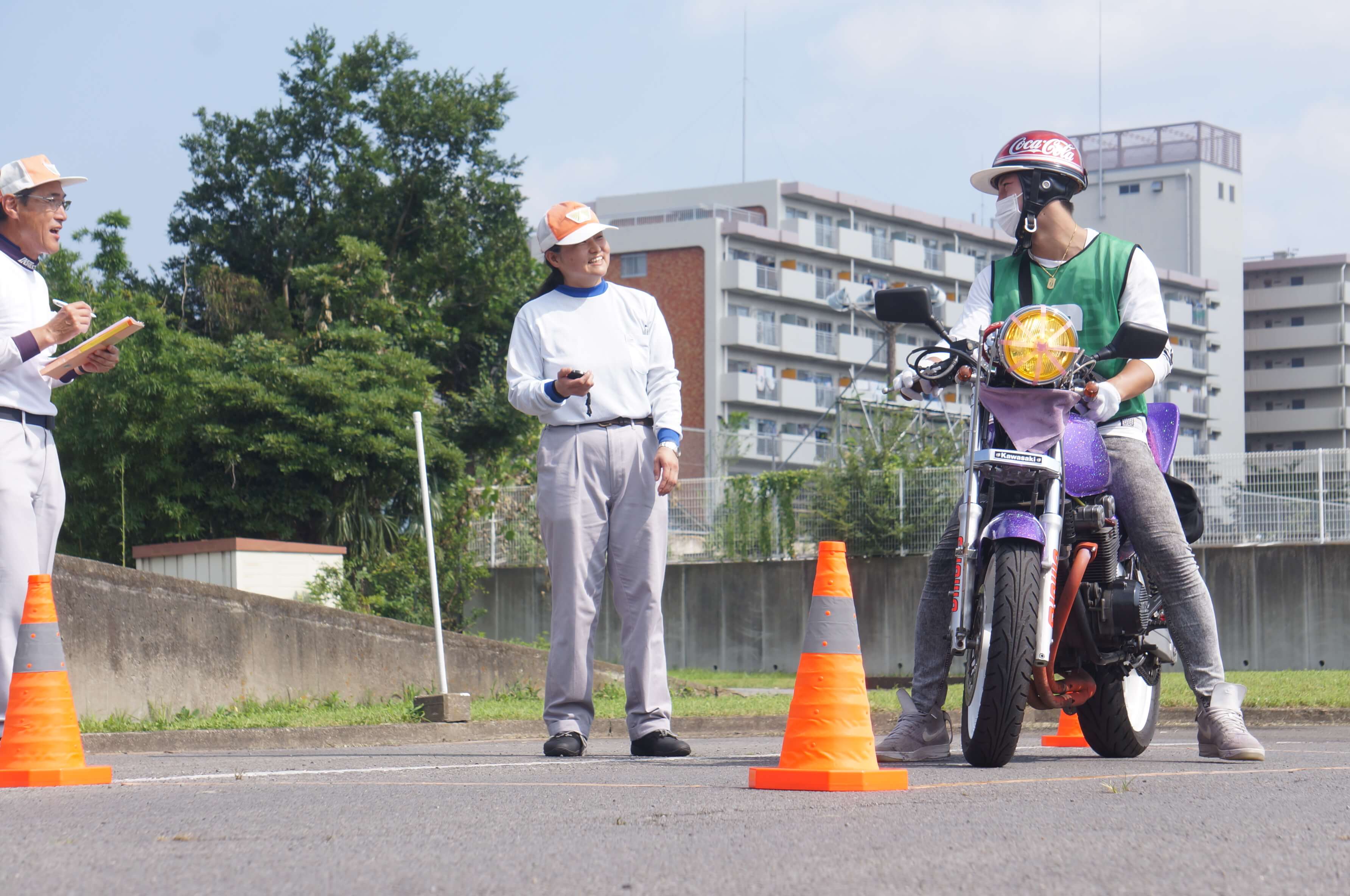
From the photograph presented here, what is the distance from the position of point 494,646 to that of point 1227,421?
83299 millimetres

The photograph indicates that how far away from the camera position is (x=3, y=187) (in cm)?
640

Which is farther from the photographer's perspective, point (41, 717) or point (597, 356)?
point (597, 356)

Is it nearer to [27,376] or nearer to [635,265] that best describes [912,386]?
[27,376]

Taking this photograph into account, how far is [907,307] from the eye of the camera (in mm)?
5637

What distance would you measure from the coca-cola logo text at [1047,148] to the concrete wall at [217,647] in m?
7.08

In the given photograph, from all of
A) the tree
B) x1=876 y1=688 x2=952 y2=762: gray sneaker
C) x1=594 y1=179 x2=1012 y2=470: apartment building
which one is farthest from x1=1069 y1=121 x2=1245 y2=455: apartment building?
x1=876 y1=688 x2=952 y2=762: gray sneaker

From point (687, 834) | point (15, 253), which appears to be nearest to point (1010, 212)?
point (687, 834)

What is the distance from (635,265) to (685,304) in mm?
3197

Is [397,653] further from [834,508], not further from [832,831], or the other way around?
[834,508]

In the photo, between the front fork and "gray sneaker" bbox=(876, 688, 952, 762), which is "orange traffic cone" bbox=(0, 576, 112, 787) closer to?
"gray sneaker" bbox=(876, 688, 952, 762)

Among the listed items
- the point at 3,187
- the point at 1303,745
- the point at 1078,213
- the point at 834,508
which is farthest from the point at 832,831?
the point at 1078,213

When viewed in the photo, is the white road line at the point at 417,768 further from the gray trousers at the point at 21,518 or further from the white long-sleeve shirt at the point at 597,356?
the white long-sleeve shirt at the point at 597,356

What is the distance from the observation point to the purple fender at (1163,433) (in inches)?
245

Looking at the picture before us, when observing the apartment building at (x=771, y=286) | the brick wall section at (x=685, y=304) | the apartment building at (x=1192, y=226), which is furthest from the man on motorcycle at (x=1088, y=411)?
the apartment building at (x=1192, y=226)
